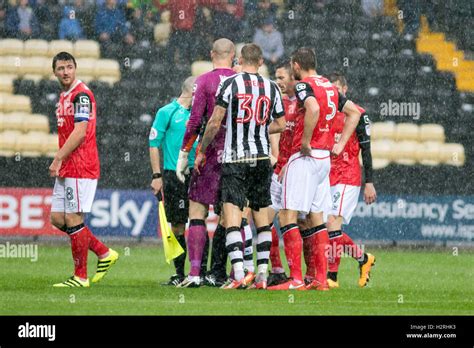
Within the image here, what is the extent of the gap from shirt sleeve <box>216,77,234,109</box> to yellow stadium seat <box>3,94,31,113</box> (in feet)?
35.2

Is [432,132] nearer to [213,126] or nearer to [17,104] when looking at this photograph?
[17,104]

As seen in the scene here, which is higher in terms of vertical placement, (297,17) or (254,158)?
(297,17)

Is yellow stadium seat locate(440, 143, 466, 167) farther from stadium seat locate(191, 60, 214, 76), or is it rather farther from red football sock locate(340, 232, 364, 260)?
red football sock locate(340, 232, 364, 260)

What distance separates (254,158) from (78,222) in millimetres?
1829

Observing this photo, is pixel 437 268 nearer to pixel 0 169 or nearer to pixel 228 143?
pixel 228 143

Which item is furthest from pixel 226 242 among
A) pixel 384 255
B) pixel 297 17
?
pixel 297 17

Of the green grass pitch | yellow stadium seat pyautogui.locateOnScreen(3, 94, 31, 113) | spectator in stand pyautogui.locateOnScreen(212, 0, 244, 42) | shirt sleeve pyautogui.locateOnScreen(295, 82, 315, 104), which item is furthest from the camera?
spectator in stand pyautogui.locateOnScreen(212, 0, 244, 42)

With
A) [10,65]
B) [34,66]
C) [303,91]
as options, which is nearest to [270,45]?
[34,66]

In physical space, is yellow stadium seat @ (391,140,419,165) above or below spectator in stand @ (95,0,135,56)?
below

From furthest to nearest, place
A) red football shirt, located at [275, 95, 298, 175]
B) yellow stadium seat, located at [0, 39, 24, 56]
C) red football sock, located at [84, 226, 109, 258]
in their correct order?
yellow stadium seat, located at [0, 39, 24, 56] → red football sock, located at [84, 226, 109, 258] → red football shirt, located at [275, 95, 298, 175]

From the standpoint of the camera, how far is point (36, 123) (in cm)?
2123

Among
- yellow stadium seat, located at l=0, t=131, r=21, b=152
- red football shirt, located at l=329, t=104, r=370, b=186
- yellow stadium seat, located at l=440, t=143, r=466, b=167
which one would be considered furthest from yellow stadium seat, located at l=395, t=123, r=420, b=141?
red football shirt, located at l=329, t=104, r=370, b=186

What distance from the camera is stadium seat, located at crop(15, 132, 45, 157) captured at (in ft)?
67.2

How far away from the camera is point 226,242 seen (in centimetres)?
1161
